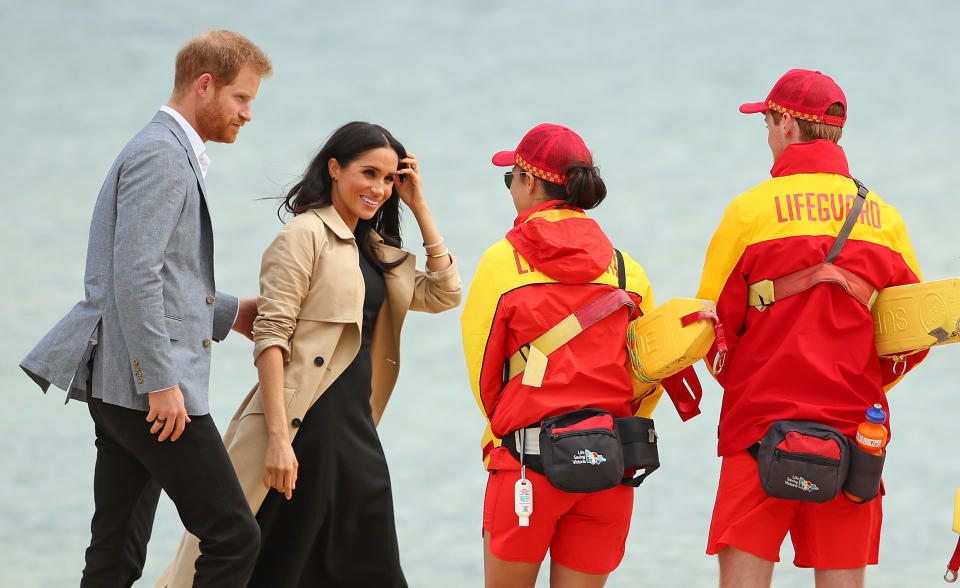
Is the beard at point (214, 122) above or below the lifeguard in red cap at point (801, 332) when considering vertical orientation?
above

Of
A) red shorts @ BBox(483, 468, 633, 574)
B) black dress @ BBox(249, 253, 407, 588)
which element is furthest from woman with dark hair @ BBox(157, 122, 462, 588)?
red shorts @ BBox(483, 468, 633, 574)

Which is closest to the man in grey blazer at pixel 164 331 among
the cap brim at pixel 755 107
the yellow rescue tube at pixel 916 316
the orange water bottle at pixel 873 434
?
the cap brim at pixel 755 107

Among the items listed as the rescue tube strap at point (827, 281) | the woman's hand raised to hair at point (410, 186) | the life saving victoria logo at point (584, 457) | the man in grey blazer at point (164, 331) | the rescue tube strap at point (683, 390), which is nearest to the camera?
the man in grey blazer at point (164, 331)

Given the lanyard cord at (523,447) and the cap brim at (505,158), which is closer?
the lanyard cord at (523,447)

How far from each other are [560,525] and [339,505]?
0.59m

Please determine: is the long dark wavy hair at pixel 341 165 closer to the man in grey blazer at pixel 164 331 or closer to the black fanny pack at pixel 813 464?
the man in grey blazer at pixel 164 331

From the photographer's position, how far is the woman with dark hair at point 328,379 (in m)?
2.95

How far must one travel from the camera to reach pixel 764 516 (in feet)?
9.50

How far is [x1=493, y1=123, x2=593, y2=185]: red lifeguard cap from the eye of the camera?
3.00 m

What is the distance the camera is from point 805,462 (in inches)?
110

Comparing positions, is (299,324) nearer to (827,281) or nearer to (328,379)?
(328,379)

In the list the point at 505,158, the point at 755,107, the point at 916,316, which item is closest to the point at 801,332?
the point at 916,316

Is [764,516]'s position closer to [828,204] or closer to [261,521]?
[828,204]

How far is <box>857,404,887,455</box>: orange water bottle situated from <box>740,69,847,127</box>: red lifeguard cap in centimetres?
77
